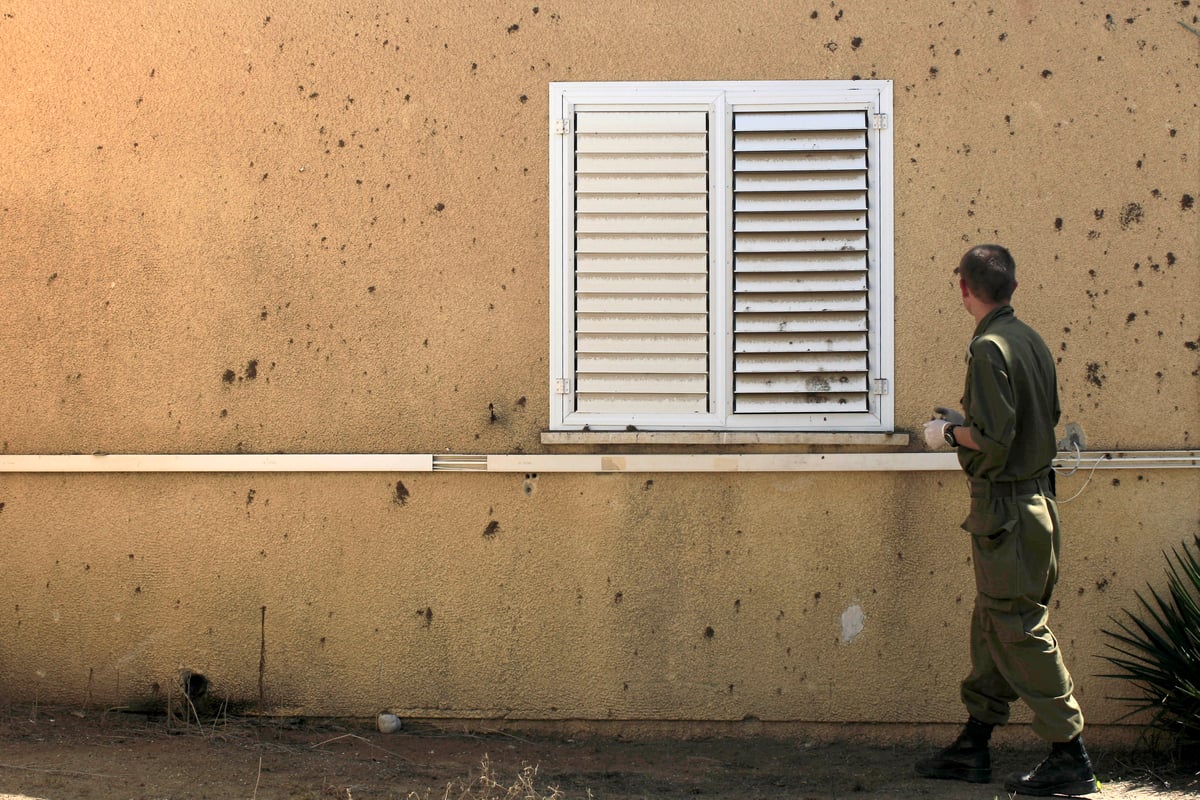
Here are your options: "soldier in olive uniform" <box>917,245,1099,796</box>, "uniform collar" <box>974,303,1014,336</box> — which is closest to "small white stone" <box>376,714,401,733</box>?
"soldier in olive uniform" <box>917,245,1099,796</box>

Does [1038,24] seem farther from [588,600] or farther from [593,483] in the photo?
[588,600]

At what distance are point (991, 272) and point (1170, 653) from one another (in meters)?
1.80

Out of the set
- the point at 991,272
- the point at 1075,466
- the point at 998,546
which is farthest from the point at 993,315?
the point at 1075,466

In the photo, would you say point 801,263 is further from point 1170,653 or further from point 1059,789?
point 1059,789

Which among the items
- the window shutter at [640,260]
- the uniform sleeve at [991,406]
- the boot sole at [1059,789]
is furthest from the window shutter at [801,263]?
the boot sole at [1059,789]

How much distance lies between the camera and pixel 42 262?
516cm

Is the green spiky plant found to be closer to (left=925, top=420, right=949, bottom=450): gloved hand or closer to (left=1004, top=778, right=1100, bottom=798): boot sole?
(left=1004, top=778, right=1100, bottom=798): boot sole

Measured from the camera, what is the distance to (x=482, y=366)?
504cm

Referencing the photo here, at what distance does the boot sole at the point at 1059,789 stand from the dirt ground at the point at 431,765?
2.7 inches

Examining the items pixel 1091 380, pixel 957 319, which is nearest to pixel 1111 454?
pixel 1091 380

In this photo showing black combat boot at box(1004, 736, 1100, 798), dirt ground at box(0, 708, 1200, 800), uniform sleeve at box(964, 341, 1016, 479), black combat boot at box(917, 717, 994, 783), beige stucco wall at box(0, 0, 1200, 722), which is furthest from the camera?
beige stucco wall at box(0, 0, 1200, 722)

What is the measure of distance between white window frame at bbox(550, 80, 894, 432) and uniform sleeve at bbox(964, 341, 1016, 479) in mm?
873

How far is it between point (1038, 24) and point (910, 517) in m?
2.29

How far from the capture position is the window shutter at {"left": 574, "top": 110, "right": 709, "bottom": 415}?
16.4 feet
